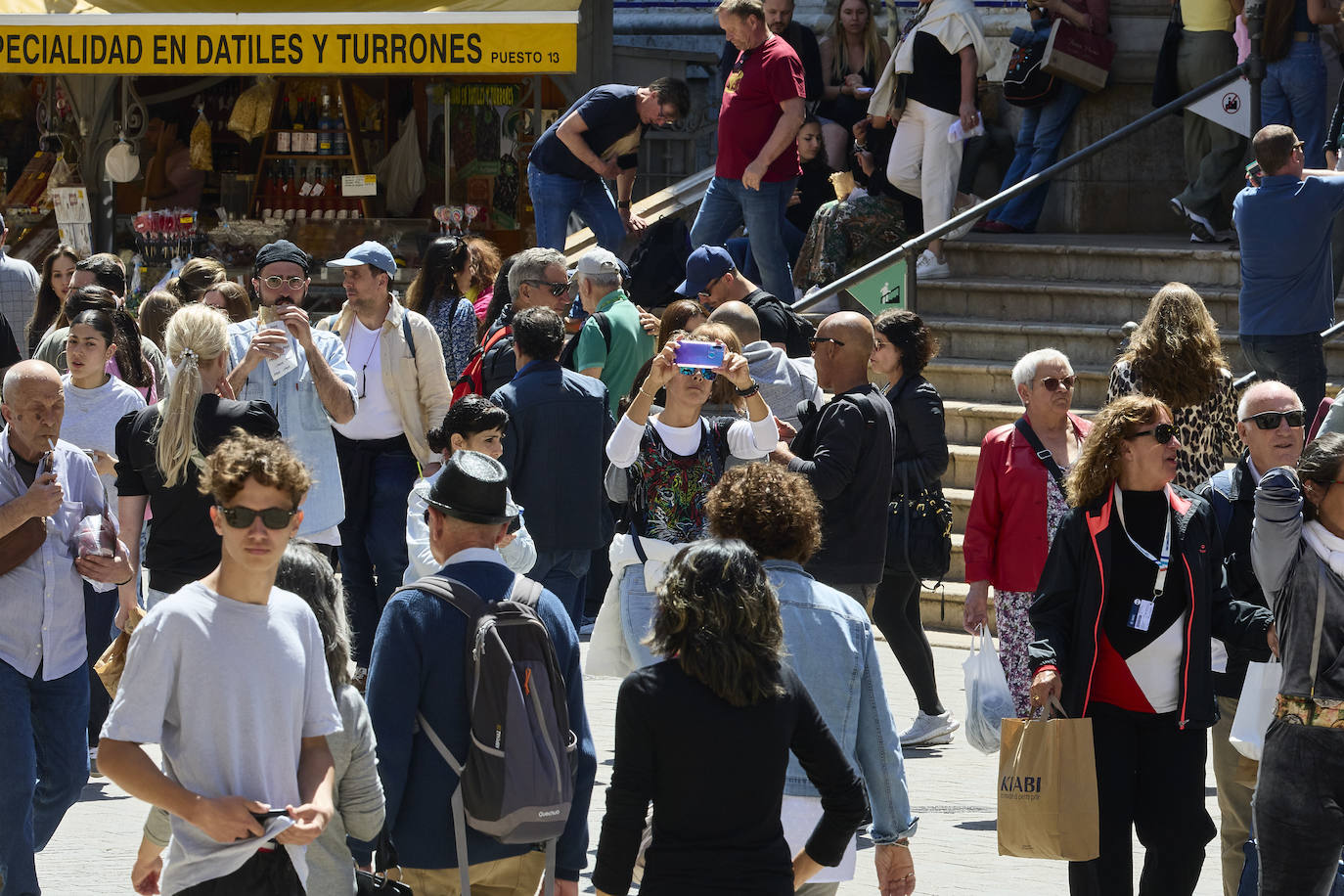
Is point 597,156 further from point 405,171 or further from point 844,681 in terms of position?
point 844,681

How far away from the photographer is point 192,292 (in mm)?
9266

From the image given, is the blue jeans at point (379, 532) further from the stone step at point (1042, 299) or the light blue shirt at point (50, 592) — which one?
the stone step at point (1042, 299)

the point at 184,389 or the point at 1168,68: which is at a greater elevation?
the point at 1168,68

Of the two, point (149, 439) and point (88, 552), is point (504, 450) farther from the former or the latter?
point (88, 552)

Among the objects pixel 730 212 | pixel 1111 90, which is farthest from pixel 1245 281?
pixel 1111 90

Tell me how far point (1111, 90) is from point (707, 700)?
35.6ft

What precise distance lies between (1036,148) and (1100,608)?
862 centimetres

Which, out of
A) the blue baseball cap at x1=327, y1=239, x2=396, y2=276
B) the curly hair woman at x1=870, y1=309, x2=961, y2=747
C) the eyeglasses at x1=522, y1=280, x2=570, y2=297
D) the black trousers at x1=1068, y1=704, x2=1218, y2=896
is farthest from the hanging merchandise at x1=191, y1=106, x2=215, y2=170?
the black trousers at x1=1068, y1=704, x2=1218, y2=896

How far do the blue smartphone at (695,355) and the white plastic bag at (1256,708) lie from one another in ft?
6.40

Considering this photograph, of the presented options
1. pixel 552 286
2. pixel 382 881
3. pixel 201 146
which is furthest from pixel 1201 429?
pixel 201 146

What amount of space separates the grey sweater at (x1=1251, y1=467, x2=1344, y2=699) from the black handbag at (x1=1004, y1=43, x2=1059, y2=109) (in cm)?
851

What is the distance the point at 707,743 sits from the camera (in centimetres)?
362

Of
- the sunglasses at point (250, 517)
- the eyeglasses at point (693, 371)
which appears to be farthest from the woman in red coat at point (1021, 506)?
the sunglasses at point (250, 517)

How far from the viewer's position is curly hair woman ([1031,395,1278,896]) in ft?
16.2
